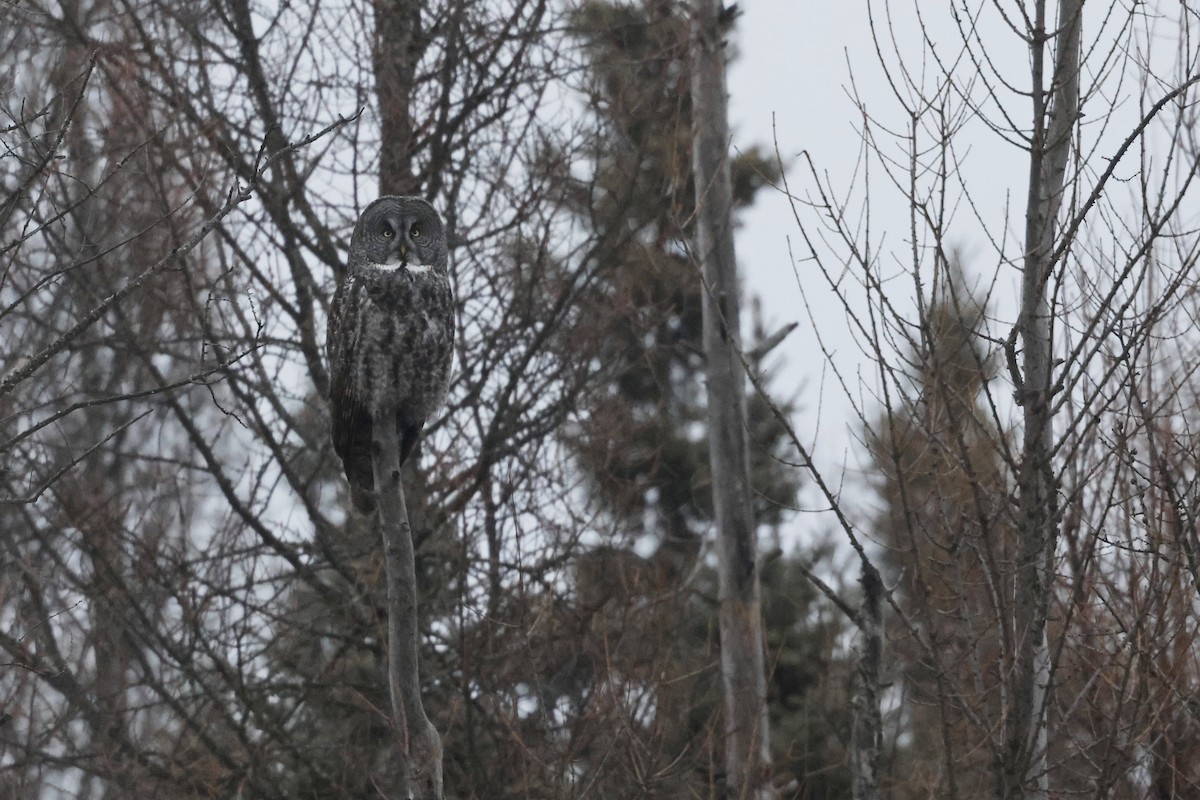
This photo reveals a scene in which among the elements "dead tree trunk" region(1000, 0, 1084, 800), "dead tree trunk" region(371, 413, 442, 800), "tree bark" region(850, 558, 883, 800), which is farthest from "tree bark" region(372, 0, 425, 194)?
"dead tree trunk" region(1000, 0, 1084, 800)

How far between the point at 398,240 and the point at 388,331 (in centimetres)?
39

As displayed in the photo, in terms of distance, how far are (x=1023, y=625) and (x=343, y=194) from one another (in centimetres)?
451

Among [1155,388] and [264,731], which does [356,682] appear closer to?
[264,731]

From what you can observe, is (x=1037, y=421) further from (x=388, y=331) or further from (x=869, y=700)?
(x=388, y=331)

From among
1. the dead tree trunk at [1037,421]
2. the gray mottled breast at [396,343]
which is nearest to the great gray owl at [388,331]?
the gray mottled breast at [396,343]

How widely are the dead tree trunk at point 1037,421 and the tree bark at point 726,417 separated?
11.2 feet

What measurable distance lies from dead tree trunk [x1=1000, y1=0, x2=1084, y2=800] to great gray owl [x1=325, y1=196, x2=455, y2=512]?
7.61 ft

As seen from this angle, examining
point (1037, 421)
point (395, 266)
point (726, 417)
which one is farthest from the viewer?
point (726, 417)

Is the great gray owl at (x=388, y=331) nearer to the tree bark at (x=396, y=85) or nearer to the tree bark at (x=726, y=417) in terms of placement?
the tree bark at (x=396, y=85)

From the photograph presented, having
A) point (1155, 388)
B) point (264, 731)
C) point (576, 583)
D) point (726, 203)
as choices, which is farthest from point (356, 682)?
point (1155, 388)

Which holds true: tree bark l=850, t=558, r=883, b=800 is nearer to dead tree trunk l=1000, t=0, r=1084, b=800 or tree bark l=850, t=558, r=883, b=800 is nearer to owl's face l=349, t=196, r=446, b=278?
dead tree trunk l=1000, t=0, r=1084, b=800

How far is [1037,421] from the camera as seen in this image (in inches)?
138

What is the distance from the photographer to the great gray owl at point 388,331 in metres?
5.24

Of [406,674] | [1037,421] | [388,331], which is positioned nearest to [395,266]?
[388,331]
